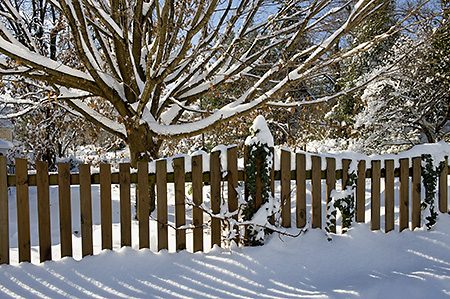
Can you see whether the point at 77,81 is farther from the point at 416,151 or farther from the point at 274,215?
the point at 416,151

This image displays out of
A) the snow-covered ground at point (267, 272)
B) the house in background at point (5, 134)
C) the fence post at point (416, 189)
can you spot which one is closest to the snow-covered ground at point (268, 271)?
the snow-covered ground at point (267, 272)

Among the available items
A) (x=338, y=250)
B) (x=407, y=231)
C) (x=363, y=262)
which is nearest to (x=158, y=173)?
(x=338, y=250)

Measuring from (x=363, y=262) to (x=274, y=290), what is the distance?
42.5 inches

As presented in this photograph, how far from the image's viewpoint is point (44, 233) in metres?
2.97

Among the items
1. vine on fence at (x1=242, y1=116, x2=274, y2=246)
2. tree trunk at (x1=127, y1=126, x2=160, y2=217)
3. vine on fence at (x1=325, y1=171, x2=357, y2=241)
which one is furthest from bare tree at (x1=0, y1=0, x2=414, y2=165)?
vine on fence at (x1=325, y1=171, x2=357, y2=241)

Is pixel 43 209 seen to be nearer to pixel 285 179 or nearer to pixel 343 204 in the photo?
pixel 285 179

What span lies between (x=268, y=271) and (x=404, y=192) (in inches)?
80.4

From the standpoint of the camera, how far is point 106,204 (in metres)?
3.06

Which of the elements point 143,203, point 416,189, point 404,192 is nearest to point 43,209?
point 143,203

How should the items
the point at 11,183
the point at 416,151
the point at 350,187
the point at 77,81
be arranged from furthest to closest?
the point at 77,81 < the point at 416,151 < the point at 350,187 < the point at 11,183

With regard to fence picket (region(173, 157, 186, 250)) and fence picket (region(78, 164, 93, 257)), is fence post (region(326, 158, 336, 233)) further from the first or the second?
fence picket (region(78, 164, 93, 257))

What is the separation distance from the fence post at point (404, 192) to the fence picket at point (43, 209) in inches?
154

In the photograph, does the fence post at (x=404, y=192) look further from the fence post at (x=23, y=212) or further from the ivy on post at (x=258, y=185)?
the fence post at (x=23, y=212)

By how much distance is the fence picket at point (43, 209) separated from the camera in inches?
115
